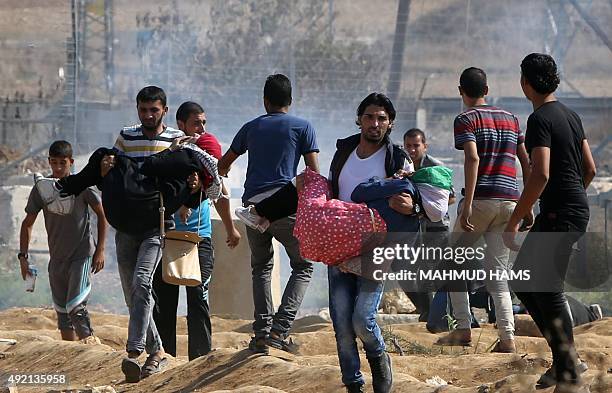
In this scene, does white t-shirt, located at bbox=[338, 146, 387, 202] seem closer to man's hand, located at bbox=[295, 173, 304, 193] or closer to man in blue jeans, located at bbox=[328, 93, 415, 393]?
man in blue jeans, located at bbox=[328, 93, 415, 393]

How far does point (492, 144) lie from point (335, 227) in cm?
208

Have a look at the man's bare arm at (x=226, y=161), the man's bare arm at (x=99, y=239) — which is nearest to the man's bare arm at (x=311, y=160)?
the man's bare arm at (x=226, y=161)

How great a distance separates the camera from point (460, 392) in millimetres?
6559

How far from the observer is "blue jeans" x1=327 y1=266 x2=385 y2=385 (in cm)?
663

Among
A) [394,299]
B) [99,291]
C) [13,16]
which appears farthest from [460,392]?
[13,16]

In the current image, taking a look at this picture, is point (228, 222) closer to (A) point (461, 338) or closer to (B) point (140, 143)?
(B) point (140, 143)

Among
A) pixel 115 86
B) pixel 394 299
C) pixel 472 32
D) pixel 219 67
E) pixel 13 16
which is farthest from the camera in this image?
pixel 13 16

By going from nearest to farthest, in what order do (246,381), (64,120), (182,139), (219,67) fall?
(246,381)
(182,139)
(64,120)
(219,67)

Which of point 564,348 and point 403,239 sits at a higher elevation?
point 403,239

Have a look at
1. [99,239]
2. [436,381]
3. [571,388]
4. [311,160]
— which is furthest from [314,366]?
[99,239]

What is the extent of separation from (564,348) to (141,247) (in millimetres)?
2879

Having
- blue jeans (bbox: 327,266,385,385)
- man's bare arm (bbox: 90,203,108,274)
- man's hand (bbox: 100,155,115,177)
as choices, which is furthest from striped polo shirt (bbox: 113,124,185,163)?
blue jeans (bbox: 327,266,385,385)

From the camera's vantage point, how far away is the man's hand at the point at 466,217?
8.16 metres

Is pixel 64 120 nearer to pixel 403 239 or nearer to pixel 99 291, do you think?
pixel 99 291
